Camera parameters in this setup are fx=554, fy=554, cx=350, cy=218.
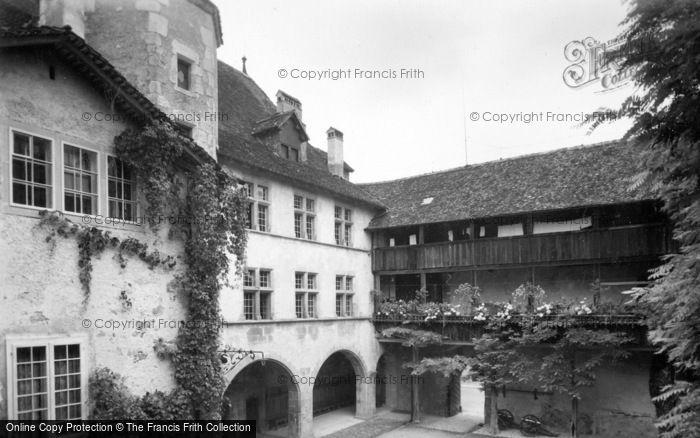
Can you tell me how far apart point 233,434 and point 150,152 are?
314 inches

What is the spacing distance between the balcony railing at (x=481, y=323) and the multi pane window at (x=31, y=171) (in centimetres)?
1504

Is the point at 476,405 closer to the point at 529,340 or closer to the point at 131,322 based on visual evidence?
the point at 529,340

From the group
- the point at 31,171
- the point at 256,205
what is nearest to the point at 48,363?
the point at 31,171

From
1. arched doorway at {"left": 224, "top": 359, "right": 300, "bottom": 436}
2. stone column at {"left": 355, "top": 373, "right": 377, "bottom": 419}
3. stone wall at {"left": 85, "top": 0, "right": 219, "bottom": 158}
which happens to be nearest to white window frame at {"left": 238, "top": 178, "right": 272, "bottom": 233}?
stone wall at {"left": 85, "top": 0, "right": 219, "bottom": 158}

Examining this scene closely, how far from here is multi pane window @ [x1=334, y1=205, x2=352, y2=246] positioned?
862 inches

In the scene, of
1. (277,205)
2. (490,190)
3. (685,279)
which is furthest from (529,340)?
(685,279)

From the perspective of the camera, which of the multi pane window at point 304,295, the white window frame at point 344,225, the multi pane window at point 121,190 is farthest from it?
the white window frame at point 344,225

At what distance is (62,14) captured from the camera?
1154 centimetres

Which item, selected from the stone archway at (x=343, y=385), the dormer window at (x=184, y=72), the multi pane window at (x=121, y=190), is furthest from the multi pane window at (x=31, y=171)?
the stone archway at (x=343, y=385)

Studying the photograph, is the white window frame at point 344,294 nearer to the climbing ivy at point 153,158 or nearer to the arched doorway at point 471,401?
the arched doorway at point 471,401

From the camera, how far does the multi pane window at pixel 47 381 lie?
7.62 metres

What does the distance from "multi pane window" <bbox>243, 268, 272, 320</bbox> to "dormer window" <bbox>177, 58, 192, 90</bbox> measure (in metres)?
5.85

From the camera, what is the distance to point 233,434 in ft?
45.9

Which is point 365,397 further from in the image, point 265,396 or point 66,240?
point 66,240
